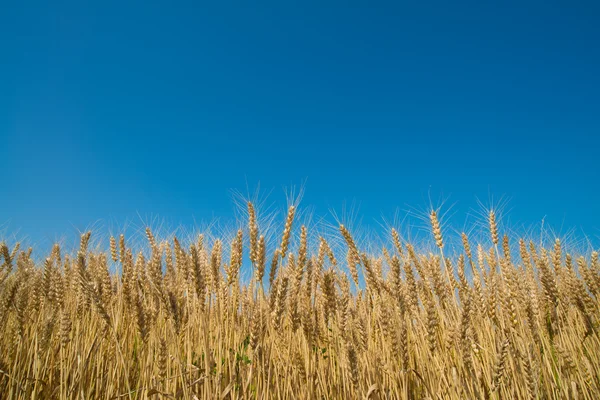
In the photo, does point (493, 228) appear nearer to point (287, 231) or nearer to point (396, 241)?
point (396, 241)

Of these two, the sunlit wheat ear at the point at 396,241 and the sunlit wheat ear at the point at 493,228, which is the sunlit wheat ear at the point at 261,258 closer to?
the sunlit wheat ear at the point at 396,241

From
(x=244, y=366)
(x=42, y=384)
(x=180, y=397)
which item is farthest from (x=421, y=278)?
(x=42, y=384)

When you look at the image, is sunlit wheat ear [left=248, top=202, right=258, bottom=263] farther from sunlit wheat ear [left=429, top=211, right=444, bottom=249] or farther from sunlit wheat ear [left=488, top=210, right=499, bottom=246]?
sunlit wheat ear [left=488, top=210, right=499, bottom=246]

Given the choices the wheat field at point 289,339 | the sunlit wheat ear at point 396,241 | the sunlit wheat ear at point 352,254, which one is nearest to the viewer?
the wheat field at point 289,339

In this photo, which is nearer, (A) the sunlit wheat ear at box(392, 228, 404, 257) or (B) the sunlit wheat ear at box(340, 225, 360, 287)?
(B) the sunlit wheat ear at box(340, 225, 360, 287)

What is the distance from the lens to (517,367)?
7.22 feet

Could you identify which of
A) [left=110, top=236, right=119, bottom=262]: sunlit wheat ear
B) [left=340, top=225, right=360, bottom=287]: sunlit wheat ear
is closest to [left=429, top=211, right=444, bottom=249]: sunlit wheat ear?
[left=340, top=225, right=360, bottom=287]: sunlit wheat ear

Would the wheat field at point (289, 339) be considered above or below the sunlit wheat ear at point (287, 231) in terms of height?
below

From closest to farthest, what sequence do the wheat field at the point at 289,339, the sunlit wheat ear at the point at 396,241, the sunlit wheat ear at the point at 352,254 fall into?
the wheat field at the point at 289,339 < the sunlit wheat ear at the point at 352,254 < the sunlit wheat ear at the point at 396,241

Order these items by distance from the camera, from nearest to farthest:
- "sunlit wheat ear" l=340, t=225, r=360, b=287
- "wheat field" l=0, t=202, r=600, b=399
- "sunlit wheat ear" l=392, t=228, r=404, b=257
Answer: "wheat field" l=0, t=202, r=600, b=399, "sunlit wheat ear" l=340, t=225, r=360, b=287, "sunlit wheat ear" l=392, t=228, r=404, b=257

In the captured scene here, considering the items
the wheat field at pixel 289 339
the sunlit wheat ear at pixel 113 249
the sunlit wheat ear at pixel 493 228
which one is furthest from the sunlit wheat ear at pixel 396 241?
the sunlit wheat ear at pixel 113 249

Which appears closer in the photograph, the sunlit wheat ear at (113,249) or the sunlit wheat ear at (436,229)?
the sunlit wheat ear at (436,229)

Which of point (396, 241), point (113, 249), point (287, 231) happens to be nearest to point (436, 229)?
point (396, 241)

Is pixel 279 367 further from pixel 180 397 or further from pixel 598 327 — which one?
pixel 598 327
